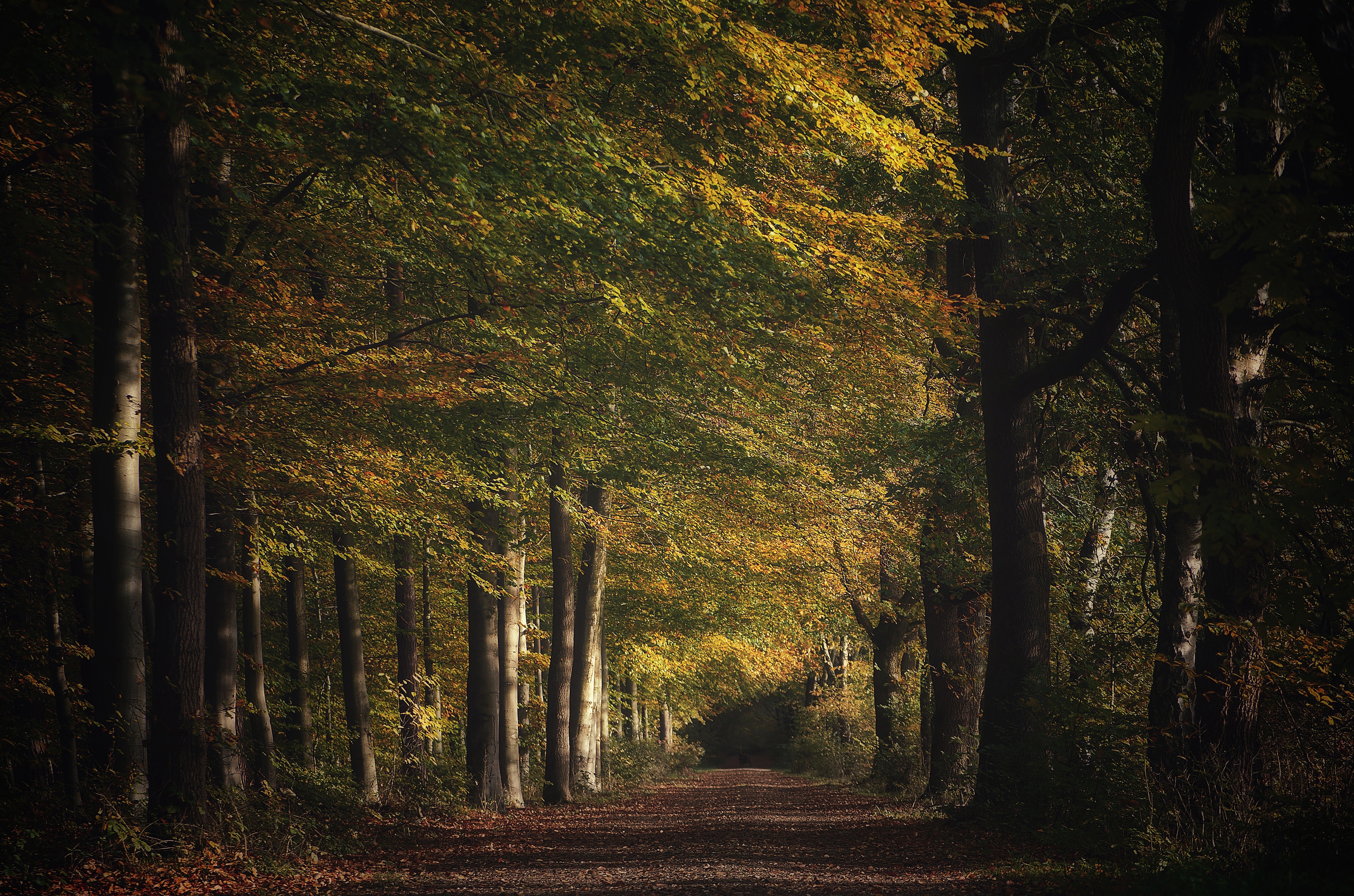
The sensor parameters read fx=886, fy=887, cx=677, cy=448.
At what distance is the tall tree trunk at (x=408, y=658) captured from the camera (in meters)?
17.1

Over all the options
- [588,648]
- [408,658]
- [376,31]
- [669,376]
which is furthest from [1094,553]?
[376,31]

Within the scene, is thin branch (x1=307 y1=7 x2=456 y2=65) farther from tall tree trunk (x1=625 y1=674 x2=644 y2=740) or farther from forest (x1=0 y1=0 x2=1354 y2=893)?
tall tree trunk (x1=625 y1=674 x2=644 y2=740)

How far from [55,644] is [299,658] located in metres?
4.96

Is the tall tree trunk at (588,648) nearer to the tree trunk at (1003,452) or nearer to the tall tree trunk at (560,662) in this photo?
the tall tree trunk at (560,662)

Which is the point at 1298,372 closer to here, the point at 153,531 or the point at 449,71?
the point at 449,71

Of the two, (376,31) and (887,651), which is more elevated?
(376,31)

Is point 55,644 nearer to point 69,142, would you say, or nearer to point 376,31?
point 69,142

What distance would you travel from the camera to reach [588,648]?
21141 millimetres

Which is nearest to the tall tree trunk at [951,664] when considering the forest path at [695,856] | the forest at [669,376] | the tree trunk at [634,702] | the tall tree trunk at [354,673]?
the forest at [669,376]

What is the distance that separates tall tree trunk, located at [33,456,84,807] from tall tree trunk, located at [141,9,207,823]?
406 centimetres

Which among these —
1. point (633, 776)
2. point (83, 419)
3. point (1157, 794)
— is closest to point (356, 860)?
point (83, 419)

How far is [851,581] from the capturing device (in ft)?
Answer: 77.8

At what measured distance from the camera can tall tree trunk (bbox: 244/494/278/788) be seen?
14.3 m

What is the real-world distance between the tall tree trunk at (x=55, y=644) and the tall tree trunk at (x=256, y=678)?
8.13 feet
